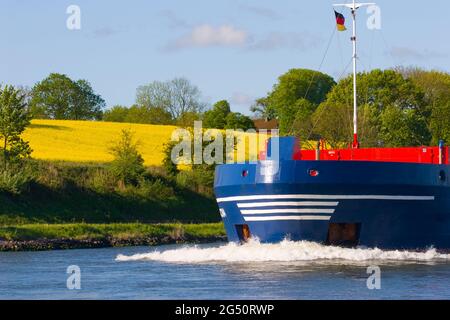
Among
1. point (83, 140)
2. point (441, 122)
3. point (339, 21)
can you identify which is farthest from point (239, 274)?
point (441, 122)

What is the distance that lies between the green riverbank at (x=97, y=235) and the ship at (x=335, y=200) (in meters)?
12.7

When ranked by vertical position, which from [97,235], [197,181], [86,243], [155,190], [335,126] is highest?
[335,126]

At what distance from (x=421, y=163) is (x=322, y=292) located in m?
12.5

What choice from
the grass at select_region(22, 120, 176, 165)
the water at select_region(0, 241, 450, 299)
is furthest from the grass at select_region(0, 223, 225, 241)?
the grass at select_region(22, 120, 176, 165)

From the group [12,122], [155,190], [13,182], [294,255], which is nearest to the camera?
[294,255]

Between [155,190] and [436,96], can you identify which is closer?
[155,190]

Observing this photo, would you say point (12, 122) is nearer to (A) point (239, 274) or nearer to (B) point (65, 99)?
(A) point (239, 274)

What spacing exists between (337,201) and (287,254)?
8.34 feet

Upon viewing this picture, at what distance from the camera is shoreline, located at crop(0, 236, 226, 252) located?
52647 mm

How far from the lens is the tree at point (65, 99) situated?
13212 centimetres

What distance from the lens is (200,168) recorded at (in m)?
78.2

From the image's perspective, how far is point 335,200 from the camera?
134 feet

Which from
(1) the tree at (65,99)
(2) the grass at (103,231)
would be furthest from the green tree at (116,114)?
(2) the grass at (103,231)

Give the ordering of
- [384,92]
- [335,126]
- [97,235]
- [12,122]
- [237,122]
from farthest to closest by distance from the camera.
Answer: [237,122] → [384,92] → [335,126] → [12,122] → [97,235]
